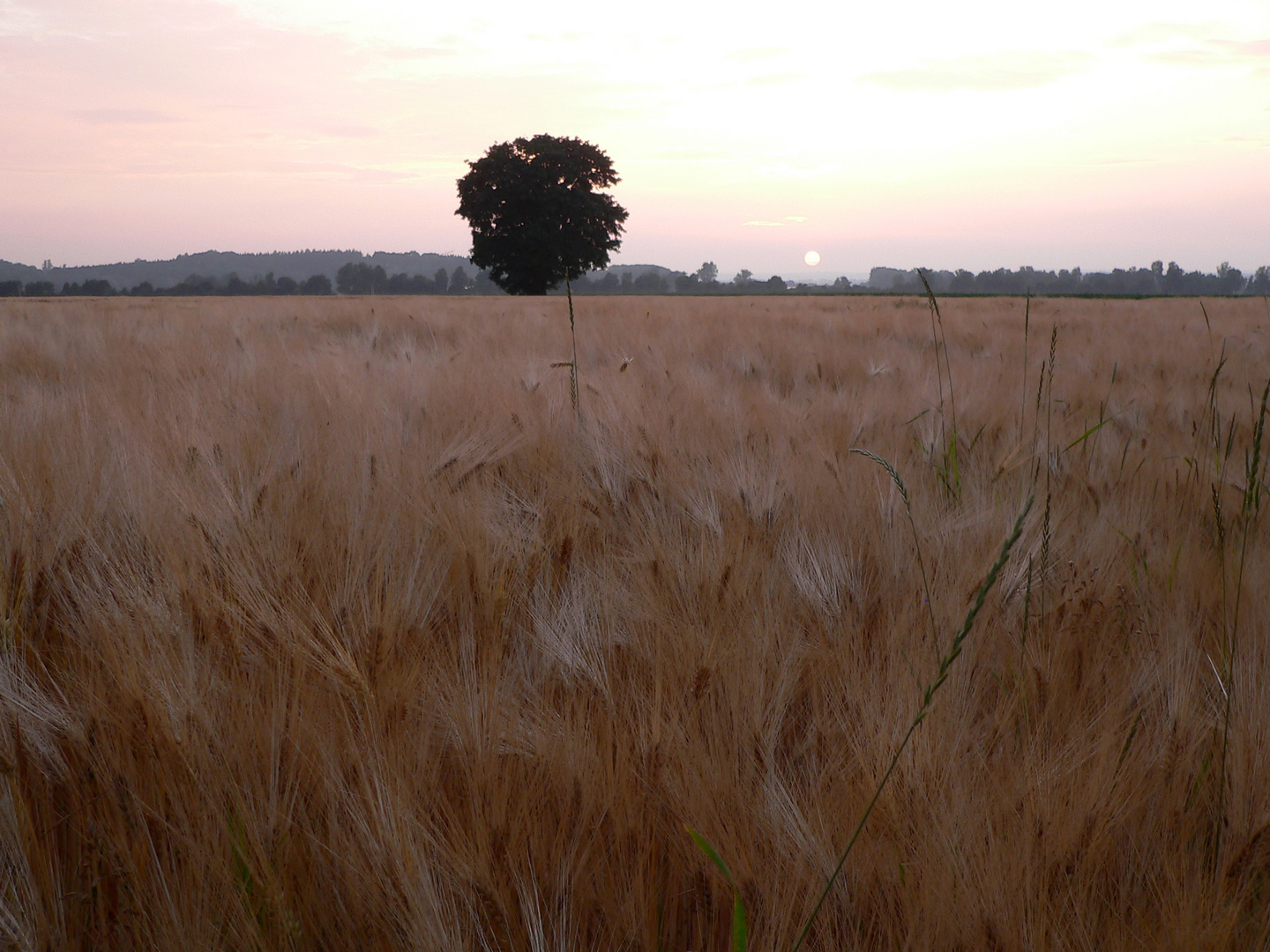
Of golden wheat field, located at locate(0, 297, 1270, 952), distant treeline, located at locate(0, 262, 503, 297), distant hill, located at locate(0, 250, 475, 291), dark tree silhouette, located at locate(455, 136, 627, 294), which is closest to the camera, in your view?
golden wheat field, located at locate(0, 297, 1270, 952)

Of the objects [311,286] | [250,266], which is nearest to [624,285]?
[311,286]

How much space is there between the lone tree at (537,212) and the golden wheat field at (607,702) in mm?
30718

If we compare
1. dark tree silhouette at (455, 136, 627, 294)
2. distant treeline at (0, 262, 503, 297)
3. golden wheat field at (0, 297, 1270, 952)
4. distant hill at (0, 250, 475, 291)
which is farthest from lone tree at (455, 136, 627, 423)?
distant hill at (0, 250, 475, 291)

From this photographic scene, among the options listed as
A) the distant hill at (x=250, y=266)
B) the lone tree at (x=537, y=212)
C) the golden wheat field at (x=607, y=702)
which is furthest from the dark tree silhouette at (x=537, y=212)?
the distant hill at (x=250, y=266)

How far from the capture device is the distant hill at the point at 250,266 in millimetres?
93688

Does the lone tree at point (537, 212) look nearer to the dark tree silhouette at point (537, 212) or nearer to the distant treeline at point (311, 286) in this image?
the dark tree silhouette at point (537, 212)

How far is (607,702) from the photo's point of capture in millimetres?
879

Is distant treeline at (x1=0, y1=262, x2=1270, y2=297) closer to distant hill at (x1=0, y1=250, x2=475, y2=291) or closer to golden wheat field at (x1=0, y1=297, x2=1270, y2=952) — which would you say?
distant hill at (x1=0, y1=250, x2=475, y2=291)

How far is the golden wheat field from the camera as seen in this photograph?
65 centimetres

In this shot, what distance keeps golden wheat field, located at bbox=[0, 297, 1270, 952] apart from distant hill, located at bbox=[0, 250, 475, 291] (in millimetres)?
90354

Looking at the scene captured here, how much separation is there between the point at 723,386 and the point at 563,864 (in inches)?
111

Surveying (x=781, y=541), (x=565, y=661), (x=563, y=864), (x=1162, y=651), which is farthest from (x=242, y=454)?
(x=1162, y=651)

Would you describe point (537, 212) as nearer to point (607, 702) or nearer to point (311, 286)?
point (607, 702)

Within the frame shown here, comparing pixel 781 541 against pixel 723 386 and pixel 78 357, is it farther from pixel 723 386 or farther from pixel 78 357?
pixel 78 357
